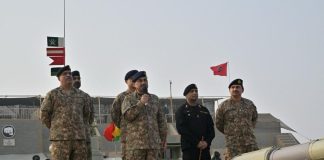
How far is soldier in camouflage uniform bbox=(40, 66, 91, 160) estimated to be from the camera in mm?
7828

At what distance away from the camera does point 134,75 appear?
849 cm

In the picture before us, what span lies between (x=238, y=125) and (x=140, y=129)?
1.77 meters

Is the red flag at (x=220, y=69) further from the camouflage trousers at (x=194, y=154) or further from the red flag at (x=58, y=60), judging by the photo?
the camouflage trousers at (x=194, y=154)

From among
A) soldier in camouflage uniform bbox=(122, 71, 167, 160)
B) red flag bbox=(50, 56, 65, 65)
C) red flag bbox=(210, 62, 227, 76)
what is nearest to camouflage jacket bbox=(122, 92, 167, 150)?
soldier in camouflage uniform bbox=(122, 71, 167, 160)

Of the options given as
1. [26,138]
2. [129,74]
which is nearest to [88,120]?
[129,74]

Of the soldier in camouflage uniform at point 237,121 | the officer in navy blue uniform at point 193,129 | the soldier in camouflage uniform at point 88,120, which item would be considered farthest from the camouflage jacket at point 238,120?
the soldier in camouflage uniform at point 88,120

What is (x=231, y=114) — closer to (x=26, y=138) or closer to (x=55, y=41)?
(x=55, y=41)

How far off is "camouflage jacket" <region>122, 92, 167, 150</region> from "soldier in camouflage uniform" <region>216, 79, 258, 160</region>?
135 cm

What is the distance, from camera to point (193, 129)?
30.2ft

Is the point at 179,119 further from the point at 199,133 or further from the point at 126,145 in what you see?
the point at 126,145

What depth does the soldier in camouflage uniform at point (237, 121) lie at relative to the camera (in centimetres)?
935

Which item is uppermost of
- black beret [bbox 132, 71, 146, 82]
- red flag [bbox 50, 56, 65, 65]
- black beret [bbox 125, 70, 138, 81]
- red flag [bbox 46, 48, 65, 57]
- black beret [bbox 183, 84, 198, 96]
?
red flag [bbox 46, 48, 65, 57]

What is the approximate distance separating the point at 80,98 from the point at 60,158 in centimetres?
87

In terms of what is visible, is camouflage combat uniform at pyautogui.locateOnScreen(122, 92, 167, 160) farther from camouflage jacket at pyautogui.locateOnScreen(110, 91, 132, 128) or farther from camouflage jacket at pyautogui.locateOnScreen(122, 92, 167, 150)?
camouflage jacket at pyautogui.locateOnScreen(110, 91, 132, 128)
